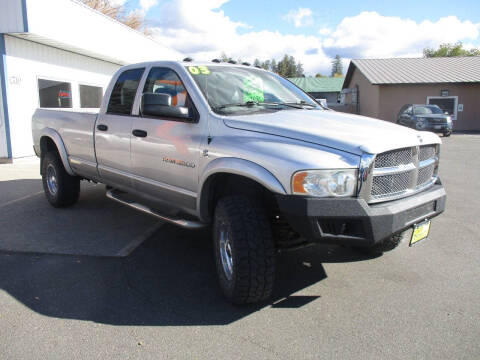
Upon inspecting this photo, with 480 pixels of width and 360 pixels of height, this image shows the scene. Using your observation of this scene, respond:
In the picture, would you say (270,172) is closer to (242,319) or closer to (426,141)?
(242,319)

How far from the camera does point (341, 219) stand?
282 cm

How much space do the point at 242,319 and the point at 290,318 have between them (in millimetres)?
366

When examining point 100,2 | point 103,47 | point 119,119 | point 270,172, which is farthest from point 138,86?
point 100,2

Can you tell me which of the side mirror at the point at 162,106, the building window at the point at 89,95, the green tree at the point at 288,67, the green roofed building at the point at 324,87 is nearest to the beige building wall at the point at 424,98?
the building window at the point at 89,95

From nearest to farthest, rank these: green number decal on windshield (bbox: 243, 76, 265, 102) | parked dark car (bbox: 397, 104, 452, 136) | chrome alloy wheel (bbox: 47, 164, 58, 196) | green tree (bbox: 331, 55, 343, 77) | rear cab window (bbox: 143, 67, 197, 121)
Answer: rear cab window (bbox: 143, 67, 197, 121) → green number decal on windshield (bbox: 243, 76, 265, 102) → chrome alloy wheel (bbox: 47, 164, 58, 196) → parked dark car (bbox: 397, 104, 452, 136) → green tree (bbox: 331, 55, 343, 77)

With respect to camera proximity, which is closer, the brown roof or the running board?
the running board

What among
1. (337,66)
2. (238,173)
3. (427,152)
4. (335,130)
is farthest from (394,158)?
(337,66)

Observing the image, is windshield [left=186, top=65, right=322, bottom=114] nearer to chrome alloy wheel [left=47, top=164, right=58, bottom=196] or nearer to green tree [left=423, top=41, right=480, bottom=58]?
chrome alloy wheel [left=47, top=164, right=58, bottom=196]

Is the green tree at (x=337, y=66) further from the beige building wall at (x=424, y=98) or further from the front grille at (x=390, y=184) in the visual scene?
the front grille at (x=390, y=184)

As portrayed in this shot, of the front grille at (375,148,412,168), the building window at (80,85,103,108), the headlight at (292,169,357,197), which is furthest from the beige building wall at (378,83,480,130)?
the headlight at (292,169,357,197)

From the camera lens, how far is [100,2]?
3203 cm

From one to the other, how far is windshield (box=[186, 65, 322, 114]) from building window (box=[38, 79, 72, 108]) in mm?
8491

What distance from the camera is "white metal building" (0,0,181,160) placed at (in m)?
9.77

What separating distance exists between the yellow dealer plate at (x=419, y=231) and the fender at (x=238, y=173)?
118cm
